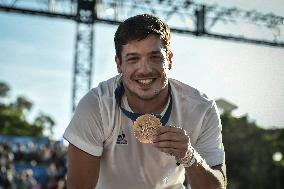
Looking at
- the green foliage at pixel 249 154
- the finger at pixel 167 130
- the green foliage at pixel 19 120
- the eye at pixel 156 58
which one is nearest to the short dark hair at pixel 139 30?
the eye at pixel 156 58

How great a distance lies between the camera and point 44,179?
18641 millimetres

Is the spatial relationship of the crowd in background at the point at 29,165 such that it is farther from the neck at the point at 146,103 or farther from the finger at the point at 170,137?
the finger at the point at 170,137

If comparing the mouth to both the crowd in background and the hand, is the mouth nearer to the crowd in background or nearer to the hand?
the hand

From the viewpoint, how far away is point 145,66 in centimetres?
311

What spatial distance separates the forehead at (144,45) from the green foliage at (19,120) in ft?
228

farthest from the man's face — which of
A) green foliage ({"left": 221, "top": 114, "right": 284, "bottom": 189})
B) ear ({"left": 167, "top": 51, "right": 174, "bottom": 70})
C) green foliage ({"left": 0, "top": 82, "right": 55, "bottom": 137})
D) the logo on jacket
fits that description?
green foliage ({"left": 0, "top": 82, "right": 55, "bottom": 137})

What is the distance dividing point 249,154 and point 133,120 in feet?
134

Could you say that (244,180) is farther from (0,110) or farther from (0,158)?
(0,110)

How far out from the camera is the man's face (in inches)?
122

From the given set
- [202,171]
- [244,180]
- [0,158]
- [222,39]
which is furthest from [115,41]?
[244,180]

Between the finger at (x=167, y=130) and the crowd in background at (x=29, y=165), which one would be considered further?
the crowd in background at (x=29, y=165)

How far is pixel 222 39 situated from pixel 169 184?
1305 centimetres

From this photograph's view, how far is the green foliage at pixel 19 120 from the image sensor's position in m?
73.4

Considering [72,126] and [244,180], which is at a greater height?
[72,126]
